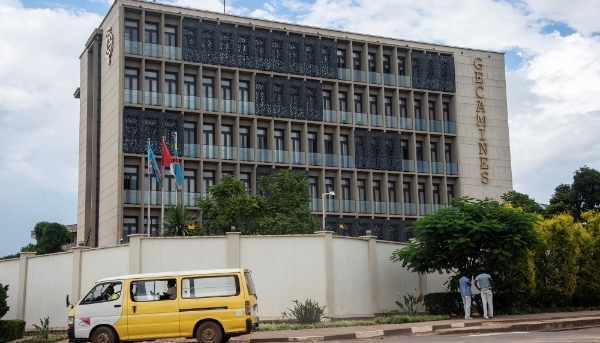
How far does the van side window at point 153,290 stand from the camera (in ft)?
70.8

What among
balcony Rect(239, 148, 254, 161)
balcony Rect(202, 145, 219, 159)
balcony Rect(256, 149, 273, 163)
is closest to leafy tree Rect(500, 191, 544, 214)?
balcony Rect(256, 149, 273, 163)

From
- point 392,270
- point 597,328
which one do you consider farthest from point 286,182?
point 597,328

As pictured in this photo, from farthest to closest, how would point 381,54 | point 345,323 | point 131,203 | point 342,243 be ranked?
point 381,54 → point 131,203 → point 342,243 → point 345,323

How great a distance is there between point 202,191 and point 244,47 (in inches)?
446

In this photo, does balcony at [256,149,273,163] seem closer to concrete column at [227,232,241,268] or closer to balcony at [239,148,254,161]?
balcony at [239,148,254,161]

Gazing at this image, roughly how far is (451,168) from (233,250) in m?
38.2

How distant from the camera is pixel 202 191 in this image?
5472 cm

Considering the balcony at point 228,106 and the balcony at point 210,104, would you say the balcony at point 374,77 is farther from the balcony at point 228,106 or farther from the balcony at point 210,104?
the balcony at point 210,104

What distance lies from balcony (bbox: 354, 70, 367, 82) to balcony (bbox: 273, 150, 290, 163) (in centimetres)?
892

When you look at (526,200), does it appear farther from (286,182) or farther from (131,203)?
(131,203)

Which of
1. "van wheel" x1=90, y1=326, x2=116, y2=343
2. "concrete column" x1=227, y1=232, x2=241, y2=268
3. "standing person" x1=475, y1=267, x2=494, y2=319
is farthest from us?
"standing person" x1=475, y1=267, x2=494, y2=319

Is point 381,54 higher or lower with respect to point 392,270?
higher

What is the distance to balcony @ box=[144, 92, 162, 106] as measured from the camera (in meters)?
53.8

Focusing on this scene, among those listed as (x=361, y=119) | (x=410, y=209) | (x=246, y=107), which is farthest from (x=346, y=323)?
(x=410, y=209)
